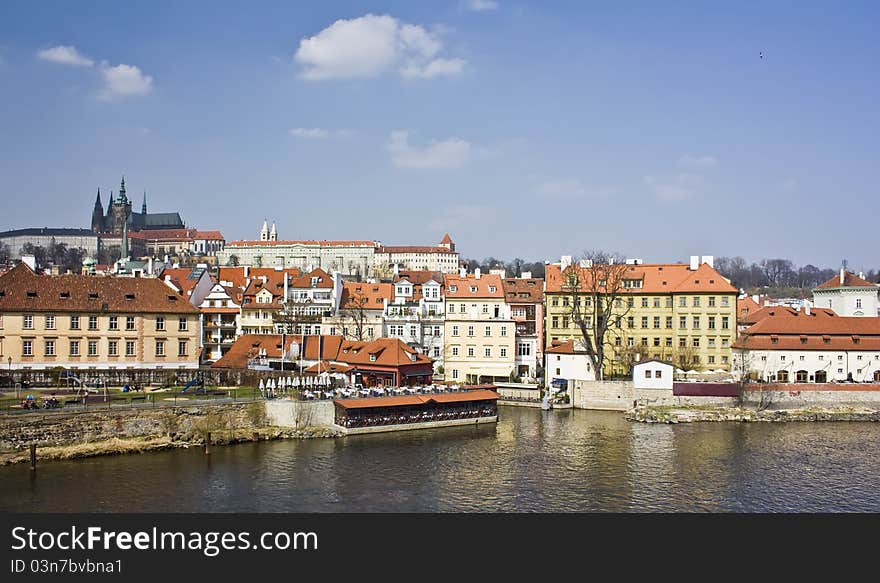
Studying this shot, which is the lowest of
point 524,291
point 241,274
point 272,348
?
point 272,348

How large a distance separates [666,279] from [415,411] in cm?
2752

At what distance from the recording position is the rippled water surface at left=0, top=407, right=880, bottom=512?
27609 mm

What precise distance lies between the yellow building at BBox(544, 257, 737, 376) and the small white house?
6.75 m

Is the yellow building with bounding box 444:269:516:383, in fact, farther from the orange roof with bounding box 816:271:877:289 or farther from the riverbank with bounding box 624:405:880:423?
the orange roof with bounding box 816:271:877:289

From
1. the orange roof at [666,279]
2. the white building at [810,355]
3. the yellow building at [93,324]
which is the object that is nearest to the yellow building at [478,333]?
the orange roof at [666,279]

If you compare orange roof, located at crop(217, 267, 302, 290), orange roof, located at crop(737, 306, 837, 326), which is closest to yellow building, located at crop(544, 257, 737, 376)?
orange roof, located at crop(737, 306, 837, 326)

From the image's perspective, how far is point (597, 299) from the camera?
58.9 m

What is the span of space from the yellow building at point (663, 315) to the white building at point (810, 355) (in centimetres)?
310

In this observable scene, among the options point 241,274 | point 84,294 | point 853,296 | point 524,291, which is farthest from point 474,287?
point 853,296

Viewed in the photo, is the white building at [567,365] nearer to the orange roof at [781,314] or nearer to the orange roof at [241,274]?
the orange roof at [781,314]

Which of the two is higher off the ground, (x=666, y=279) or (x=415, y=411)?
(x=666, y=279)

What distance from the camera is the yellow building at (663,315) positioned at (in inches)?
2275

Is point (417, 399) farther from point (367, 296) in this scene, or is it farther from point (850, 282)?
point (850, 282)
